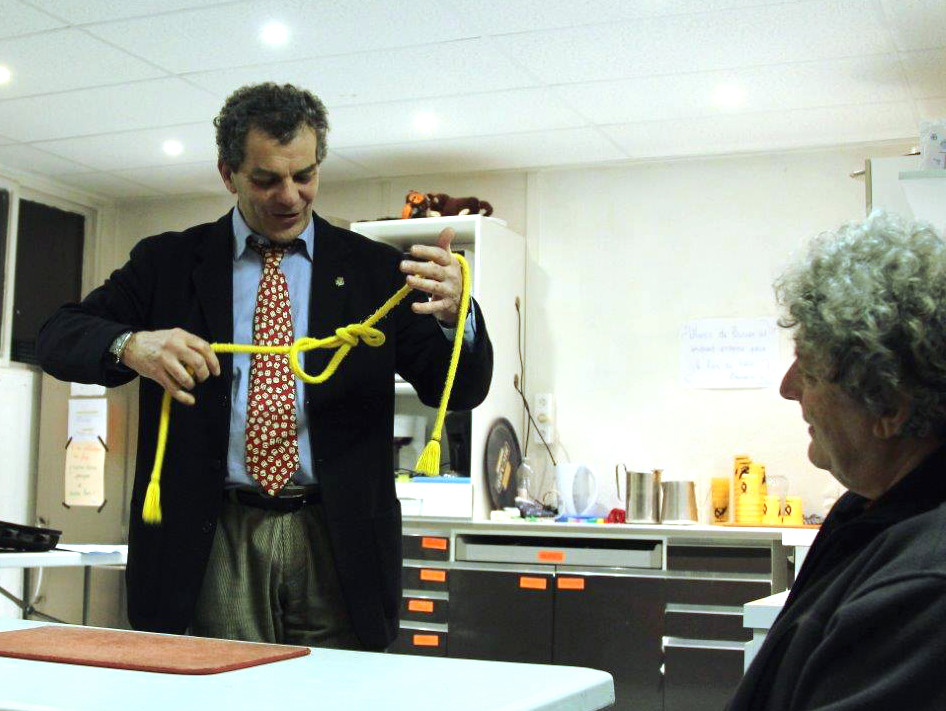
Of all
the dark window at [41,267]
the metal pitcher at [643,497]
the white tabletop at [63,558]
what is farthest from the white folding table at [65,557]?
the dark window at [41,267]

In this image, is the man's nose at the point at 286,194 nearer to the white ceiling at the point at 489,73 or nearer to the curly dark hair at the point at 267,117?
the curly dark hair at the point at 267,117

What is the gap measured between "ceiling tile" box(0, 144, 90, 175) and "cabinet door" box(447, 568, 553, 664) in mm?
2670

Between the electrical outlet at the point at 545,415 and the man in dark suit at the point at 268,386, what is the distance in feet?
10.8

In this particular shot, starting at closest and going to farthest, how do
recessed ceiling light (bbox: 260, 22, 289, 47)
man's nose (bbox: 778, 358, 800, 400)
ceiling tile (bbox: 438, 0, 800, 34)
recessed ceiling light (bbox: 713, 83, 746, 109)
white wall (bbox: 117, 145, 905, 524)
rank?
1. man's nose (bbox: 778, 358, 800, 400)
2. ceiling tile (bbox: 438, 0, 800, 34)
3. recessed ceiling light (bbox: 260, 22, 289, 47)
4. recessed ceiling light (bbox: 713, 83, 746, 109)
5. white wall (bbox: 117, 145, 905, 524)

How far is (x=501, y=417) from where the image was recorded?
518 cm

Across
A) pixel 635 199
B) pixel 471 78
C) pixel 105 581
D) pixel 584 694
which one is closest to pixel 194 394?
pixel 584 694

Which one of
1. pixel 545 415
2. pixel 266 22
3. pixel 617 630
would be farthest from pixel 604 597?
pixel 266 22

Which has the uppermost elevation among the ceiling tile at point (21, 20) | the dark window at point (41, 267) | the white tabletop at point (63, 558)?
the ceiling tile at point (21, 20)

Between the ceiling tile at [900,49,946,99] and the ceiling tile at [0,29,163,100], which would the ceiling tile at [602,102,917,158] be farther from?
the ceiling tile at [0,29,163,100]

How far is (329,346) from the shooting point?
1.77m

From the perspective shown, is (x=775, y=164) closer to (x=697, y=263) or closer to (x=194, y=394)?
(x=697, y=263)

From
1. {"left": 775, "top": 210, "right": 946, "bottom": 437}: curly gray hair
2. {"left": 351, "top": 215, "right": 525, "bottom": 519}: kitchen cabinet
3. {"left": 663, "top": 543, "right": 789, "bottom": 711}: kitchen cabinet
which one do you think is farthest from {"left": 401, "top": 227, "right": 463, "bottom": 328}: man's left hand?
{"left": 351, "top": 215, "right": 525, "bottom": 519}: kitchen cabinet

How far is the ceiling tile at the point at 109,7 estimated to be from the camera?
3646 millimetres

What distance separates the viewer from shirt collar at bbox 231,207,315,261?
197 centimetres
